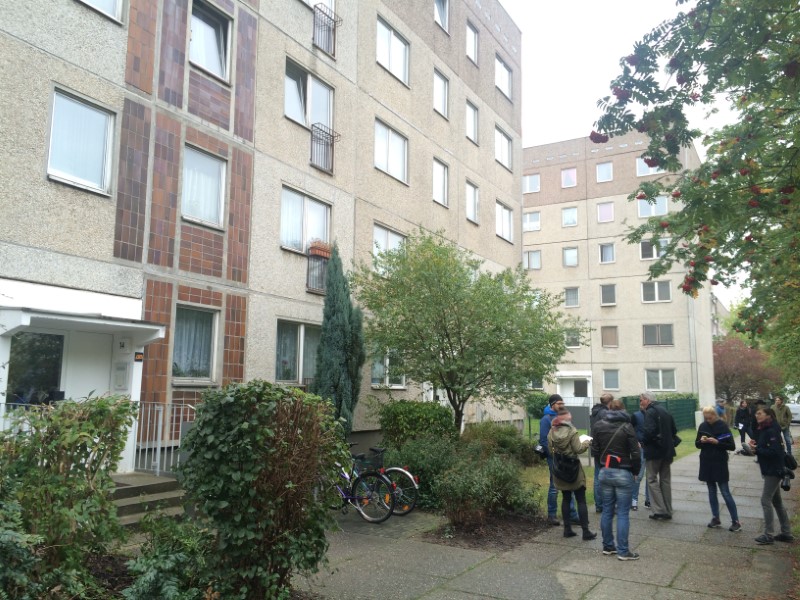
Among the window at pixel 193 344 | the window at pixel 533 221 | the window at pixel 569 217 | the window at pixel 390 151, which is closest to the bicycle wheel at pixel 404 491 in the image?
the window at pixel 193 344

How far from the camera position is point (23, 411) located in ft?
16.9

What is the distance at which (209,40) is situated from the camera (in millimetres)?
13000

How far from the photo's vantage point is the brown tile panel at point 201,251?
1190cm

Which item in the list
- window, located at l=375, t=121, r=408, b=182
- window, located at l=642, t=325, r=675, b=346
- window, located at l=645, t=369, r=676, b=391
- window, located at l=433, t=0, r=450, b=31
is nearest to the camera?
window, located at l=375, t=121, r=408, b=182

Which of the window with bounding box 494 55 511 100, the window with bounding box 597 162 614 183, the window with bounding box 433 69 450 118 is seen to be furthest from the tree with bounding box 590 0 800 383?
the window with bounding box 597 162 614 183

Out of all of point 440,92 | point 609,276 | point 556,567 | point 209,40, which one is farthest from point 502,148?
point 609,276

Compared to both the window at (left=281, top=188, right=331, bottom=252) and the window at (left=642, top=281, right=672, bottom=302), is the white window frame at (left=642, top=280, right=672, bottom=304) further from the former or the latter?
the window at (left=281, top=188, right=331, bottom=252)

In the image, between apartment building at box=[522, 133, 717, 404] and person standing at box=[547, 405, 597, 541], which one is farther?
apartment building at box=[522, 133, 717, 404]

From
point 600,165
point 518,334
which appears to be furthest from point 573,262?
point 518,334

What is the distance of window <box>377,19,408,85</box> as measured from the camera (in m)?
17.8

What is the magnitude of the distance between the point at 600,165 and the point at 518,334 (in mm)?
34075

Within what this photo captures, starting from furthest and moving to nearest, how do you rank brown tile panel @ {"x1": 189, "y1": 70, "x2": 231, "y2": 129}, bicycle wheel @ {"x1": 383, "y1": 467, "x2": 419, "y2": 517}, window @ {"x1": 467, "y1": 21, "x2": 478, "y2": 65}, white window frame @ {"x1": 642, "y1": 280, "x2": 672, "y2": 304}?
1. white window frame @ {"x1": 642, "y1": 280, "x2": 672, "y2": 304}
2. window @ {"x1": 467, "y1": 21, "x2": 478, "y2": 65}
3. brown tile panel @ {"x1": 189, "y1": 70, "x2": 231, "y2": 129}
4. bicycle wheel @ {"x1": 383, "y1": 467, "x2": 419, "y2": 517}

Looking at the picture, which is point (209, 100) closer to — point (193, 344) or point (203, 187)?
point (203, 187)

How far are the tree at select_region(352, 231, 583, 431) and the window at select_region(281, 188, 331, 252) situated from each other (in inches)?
73.6
